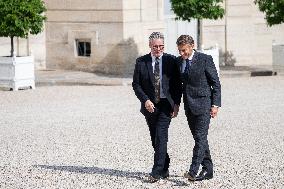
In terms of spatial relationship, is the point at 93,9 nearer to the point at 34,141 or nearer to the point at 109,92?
the point at 109,92

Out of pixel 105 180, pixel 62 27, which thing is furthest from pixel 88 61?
pixel 105 180

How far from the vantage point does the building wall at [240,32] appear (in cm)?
2591

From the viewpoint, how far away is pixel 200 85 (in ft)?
28.0

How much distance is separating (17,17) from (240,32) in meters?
9.00

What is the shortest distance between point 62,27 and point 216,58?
15.4 ft

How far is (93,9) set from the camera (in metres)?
23.0

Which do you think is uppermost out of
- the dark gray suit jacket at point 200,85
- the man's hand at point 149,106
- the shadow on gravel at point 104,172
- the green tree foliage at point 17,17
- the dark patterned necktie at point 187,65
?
the green tree foliage at point 17,17

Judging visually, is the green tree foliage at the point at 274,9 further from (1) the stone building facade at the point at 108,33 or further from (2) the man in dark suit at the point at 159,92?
(2) the man in dark suit at the point at 159,92

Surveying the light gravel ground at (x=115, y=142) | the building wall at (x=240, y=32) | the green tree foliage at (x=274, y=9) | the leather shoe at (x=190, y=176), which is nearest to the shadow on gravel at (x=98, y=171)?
the light gravel ground at (x=115, y=142)

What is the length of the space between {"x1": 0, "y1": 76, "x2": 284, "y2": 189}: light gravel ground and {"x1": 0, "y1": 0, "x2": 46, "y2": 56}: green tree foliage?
189cm

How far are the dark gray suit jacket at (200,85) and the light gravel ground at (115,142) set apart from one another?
2.80 ft

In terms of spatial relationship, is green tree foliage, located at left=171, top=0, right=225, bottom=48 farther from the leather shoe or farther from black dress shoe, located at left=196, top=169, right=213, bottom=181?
the leather shoe

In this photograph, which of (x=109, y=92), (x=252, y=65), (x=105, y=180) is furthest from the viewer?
(x=252, y=65)

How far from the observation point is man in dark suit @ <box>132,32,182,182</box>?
8648mm
